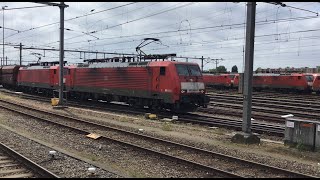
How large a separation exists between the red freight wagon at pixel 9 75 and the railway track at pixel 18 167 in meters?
38.8

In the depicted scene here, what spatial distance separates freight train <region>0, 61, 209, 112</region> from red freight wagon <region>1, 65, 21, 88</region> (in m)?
16.6

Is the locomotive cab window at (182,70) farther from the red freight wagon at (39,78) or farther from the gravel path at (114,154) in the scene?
the red freight wagon at (39,78)

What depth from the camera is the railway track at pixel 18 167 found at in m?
8.58

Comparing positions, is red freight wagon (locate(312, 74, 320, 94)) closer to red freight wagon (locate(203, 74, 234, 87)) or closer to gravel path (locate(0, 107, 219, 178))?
red freight wagon (locate(203, 74, 234, 87))

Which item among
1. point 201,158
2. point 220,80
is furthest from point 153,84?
point 220,80

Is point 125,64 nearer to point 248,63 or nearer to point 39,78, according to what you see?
point 248,63

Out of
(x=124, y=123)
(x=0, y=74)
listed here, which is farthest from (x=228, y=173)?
(x=0, y=74)

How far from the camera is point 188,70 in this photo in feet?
72.0

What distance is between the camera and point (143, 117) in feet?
68.7

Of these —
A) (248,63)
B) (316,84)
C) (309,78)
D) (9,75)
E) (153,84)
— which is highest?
(248,63)

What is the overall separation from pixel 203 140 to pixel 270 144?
7.44 ft

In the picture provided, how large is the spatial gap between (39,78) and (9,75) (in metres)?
12.0

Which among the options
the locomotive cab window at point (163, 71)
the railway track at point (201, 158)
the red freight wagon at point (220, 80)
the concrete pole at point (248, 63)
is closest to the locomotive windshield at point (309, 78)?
the red freight wagon at point (220, 80)

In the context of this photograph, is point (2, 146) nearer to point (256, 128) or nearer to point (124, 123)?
point (124, 123)
